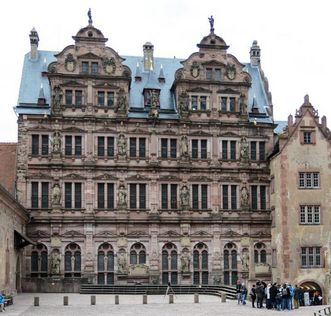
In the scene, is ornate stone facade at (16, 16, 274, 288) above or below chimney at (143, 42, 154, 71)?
below

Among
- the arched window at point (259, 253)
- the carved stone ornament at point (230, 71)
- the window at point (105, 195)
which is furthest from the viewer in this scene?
the carved stone ornament at point (230, 71)

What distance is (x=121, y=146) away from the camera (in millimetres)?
57031

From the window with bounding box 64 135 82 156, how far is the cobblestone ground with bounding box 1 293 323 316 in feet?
43.3

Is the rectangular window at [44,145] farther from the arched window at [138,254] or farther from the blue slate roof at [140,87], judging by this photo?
the arched window at [138,254]

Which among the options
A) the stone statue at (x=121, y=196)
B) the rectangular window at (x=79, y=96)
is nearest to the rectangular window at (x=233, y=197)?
the stone statue at (x=121, y=196)

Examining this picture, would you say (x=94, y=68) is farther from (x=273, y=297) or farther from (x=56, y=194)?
(x=273, y=297)

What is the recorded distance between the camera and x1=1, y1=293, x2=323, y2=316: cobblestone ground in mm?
37062

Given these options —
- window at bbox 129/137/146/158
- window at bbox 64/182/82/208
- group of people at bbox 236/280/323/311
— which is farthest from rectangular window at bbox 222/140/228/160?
group of people at bbox 236/280/323/311

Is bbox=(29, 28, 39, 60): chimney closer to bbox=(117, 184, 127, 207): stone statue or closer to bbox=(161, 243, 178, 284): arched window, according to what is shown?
bbox=(117, 184, 127, 207): stone statue

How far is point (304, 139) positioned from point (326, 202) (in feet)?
18.2

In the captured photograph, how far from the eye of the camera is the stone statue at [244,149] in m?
58.9

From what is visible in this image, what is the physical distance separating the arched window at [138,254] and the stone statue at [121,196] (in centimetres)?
358

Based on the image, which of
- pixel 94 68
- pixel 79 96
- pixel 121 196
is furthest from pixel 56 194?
pixel 94 68

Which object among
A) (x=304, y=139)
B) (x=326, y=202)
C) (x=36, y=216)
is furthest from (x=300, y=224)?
(x=36, y=216)
